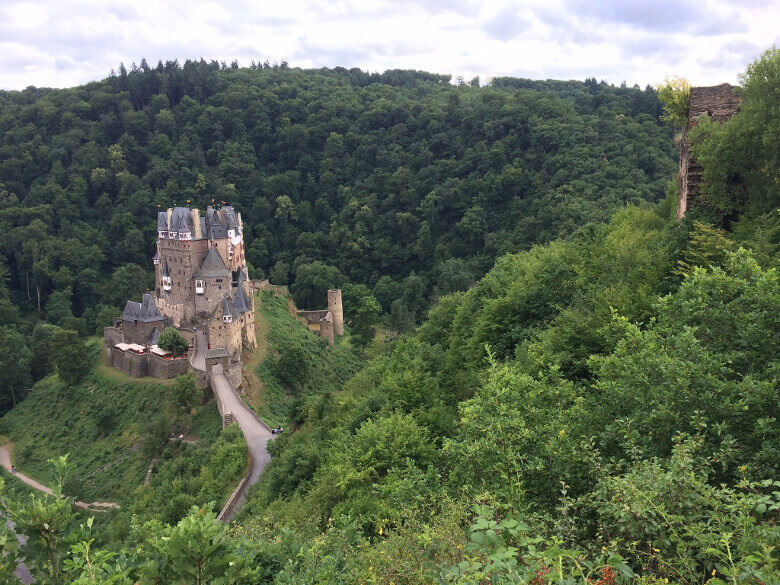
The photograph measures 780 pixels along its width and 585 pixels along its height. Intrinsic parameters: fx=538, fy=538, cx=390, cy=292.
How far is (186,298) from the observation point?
140ft

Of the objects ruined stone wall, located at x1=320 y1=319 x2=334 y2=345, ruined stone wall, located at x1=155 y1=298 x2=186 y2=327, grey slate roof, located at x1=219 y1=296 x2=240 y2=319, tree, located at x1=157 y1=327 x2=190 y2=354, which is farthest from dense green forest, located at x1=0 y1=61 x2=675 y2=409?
grey slate roof, located at x1=219 y1=296 x2=240 y2=319

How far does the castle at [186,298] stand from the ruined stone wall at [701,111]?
30.6 metres

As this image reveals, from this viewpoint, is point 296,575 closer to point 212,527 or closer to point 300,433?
point 212,527

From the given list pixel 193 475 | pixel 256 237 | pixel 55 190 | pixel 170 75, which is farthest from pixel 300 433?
pixel 170 75

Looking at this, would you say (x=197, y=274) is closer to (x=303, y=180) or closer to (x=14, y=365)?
(x=14, y=365)

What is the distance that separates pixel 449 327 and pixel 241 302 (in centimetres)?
1965

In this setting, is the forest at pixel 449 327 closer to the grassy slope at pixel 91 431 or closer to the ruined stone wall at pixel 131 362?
the grassy slope at pixel 91 431

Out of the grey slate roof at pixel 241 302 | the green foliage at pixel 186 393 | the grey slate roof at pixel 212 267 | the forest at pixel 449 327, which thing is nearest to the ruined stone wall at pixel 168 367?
the forest at pixel 449 327

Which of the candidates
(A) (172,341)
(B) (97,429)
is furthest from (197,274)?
(B) (97,429)

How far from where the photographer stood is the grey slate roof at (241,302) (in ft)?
136

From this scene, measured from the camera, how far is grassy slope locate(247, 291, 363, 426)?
39.5m

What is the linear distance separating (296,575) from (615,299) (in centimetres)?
1170

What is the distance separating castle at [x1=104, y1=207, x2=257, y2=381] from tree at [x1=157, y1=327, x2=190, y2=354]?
0.66 meters

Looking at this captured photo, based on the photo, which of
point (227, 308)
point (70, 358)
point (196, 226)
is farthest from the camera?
point (70, 358)
